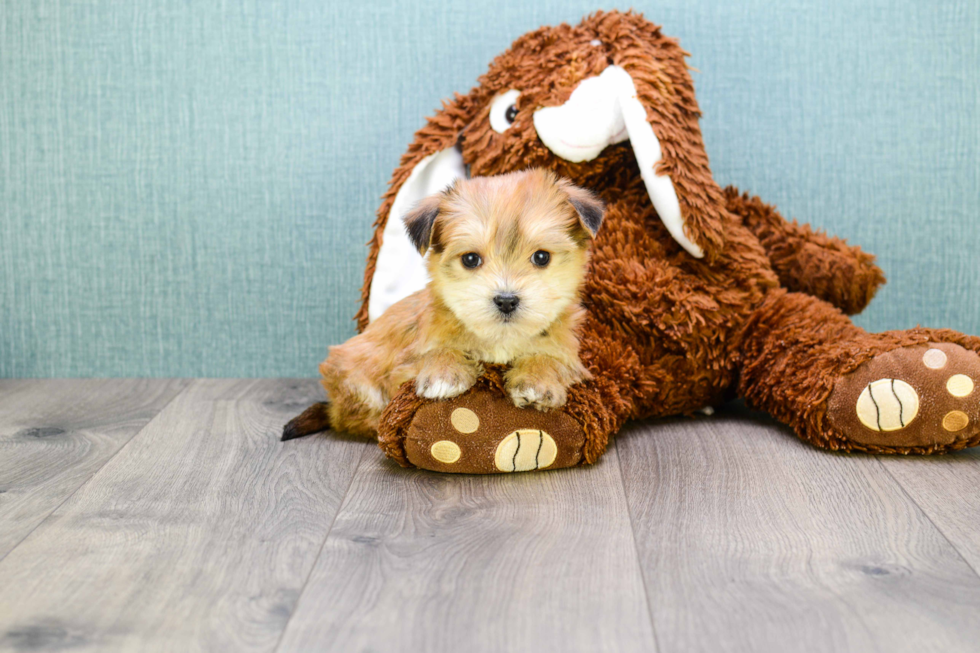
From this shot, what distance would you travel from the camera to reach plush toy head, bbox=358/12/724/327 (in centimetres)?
195

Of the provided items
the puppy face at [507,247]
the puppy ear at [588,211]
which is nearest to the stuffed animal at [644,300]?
the puppy face at [507,247]

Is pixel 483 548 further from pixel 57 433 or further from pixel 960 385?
pixel 57 433

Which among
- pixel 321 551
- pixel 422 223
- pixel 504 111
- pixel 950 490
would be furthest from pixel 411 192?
pixel 950 490

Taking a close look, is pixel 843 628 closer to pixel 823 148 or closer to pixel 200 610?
pixel 200 610

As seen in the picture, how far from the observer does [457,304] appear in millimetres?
1598

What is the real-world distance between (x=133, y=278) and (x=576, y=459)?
5.21 ft

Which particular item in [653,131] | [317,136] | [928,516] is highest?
[653,131]

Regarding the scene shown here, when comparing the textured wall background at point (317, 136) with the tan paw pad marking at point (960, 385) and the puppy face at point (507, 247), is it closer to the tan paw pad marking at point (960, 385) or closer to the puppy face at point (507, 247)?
the tan paw pad marking at point (960, 385)

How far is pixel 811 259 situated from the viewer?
2252 millimetres

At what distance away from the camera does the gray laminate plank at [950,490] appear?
146 cm

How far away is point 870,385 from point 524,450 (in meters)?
0.76

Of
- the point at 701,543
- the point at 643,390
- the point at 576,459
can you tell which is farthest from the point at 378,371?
the point at 701,543

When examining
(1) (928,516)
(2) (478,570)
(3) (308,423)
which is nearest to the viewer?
(2) (478,570)

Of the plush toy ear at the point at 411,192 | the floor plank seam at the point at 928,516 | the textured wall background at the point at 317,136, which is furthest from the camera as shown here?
the textured wall background at the point at 317,136
